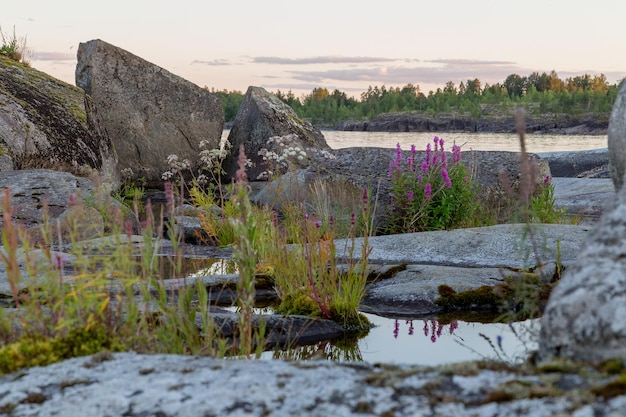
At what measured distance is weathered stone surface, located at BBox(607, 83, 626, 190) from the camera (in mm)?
4211

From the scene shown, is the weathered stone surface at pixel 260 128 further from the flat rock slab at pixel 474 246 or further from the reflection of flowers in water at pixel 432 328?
the reflection of flowers in water at pixel 432 328

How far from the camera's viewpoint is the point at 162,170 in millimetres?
19828

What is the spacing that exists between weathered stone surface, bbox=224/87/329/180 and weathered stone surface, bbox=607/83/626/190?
1395 centimetres

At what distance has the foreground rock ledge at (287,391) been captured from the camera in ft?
7.73

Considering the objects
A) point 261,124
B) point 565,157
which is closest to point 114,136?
point 261,124

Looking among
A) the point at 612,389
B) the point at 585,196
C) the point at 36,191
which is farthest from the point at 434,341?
the point at 585,196

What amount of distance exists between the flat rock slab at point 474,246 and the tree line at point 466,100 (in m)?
73.5

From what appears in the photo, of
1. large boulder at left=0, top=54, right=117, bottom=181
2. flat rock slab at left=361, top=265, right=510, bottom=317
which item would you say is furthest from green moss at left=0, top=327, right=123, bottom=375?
large boulder at left=0, top=54, right=117, bottom=181

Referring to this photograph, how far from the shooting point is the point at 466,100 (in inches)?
4156

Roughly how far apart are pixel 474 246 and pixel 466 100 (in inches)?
3935

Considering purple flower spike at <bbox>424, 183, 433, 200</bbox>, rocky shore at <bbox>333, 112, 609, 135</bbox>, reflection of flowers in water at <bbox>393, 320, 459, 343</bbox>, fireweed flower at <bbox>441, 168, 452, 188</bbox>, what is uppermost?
fireweed flower at <bbox>441, 168, 452, 188</bbox>

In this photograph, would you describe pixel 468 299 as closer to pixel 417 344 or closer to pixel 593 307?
pixel 417 344

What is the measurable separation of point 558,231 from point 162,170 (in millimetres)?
12824

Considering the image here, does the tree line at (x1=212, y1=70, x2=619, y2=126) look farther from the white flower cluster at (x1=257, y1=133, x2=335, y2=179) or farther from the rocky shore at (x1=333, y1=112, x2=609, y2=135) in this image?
the white flower cluster at (x1=257, y1=133, x2=335, y2=179)
